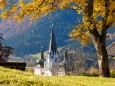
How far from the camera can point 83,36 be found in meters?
33.8

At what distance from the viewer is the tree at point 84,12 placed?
2564 cm

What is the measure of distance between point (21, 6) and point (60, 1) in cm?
328

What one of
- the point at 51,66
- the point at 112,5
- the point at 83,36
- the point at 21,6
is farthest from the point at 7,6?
the point at 51,66

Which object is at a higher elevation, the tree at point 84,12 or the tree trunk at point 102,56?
the tree at point 84,12

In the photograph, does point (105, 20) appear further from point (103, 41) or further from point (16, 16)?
point (16, 16)

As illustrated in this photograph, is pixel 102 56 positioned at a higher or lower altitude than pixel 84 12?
lower

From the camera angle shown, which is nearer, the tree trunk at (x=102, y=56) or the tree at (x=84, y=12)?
the tree at (x=84, y=12)

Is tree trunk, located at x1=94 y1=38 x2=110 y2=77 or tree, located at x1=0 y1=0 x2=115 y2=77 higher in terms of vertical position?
tree, located at x1=0 y1=0 x2=115 y2=77

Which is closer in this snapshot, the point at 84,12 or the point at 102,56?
the point at 84,12

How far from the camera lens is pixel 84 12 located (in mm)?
28766

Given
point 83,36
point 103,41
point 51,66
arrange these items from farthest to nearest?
1. point 51,66
2. point 83,36
3. point 103,41

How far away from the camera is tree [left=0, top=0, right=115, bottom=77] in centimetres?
2564

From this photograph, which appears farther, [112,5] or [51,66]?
[51,66]

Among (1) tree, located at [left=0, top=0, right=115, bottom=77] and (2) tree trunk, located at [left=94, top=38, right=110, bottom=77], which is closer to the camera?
(1) tree, located at [left=0, top=0, right=115, bottom=77]
